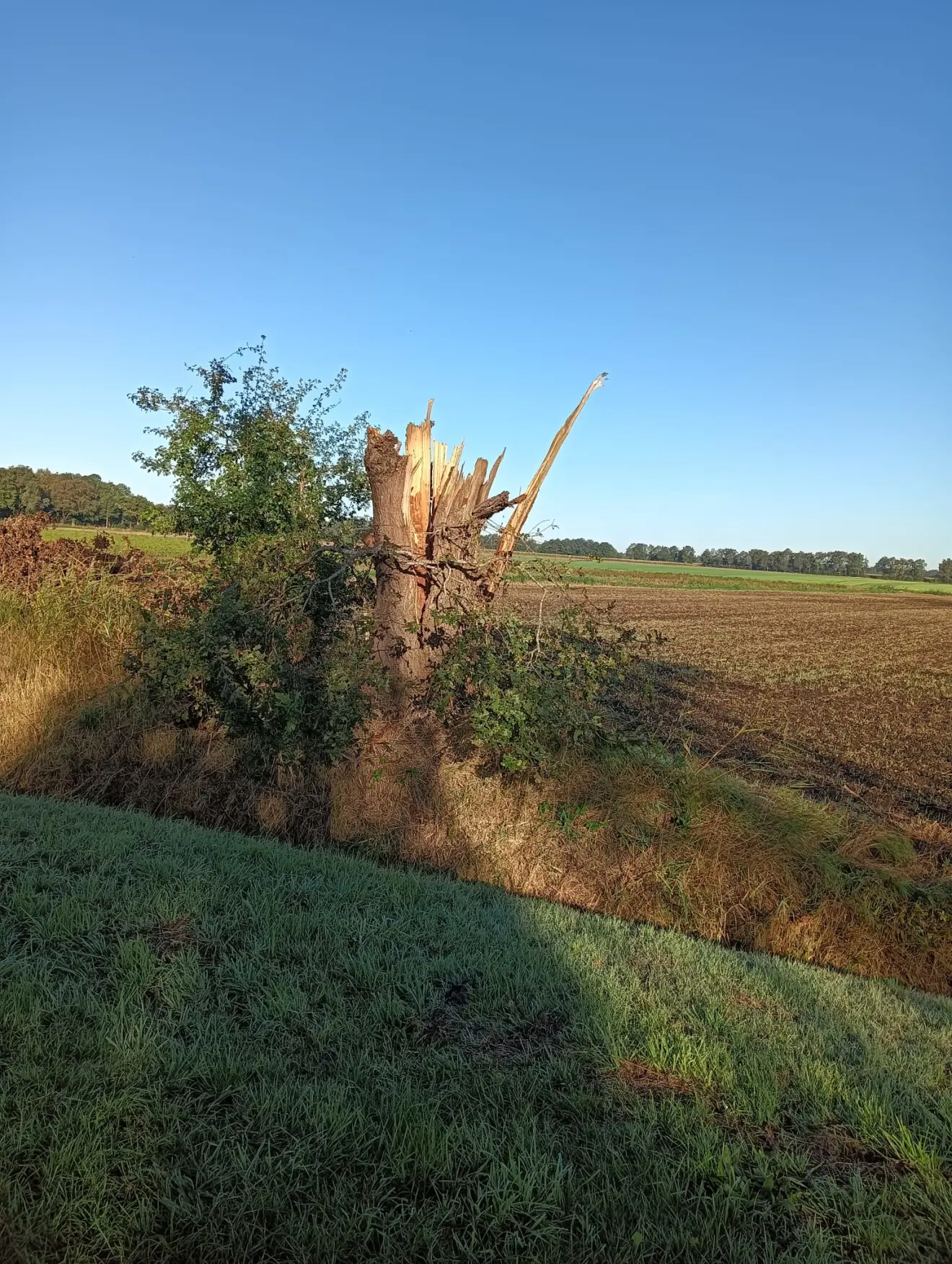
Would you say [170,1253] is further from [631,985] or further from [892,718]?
[892,718]

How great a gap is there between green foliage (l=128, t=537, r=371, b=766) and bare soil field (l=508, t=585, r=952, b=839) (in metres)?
2.09

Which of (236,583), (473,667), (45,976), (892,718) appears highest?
(236,583)

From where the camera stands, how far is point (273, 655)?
7.59 m

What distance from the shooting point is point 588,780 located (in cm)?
723

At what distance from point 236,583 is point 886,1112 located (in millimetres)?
7000

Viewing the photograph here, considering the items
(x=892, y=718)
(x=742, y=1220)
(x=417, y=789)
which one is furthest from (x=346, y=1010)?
(x=892, y=718)

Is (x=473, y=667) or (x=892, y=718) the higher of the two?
(x=473, y=667)

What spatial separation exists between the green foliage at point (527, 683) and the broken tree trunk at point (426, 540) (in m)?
0.45

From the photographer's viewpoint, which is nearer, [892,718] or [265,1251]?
[265,1251]

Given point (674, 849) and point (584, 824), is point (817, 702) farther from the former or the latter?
point (584, 824)

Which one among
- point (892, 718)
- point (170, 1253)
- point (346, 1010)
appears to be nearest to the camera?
point (170, 1253)

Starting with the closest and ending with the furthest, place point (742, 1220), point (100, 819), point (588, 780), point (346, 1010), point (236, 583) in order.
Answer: point (742, 1220) < point (346, 1010) < point (100, 819) < point (588, 780) < point (236, 583)

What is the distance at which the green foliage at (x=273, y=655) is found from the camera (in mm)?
7336

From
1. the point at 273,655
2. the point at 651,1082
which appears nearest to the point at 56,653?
the point at 273,655
